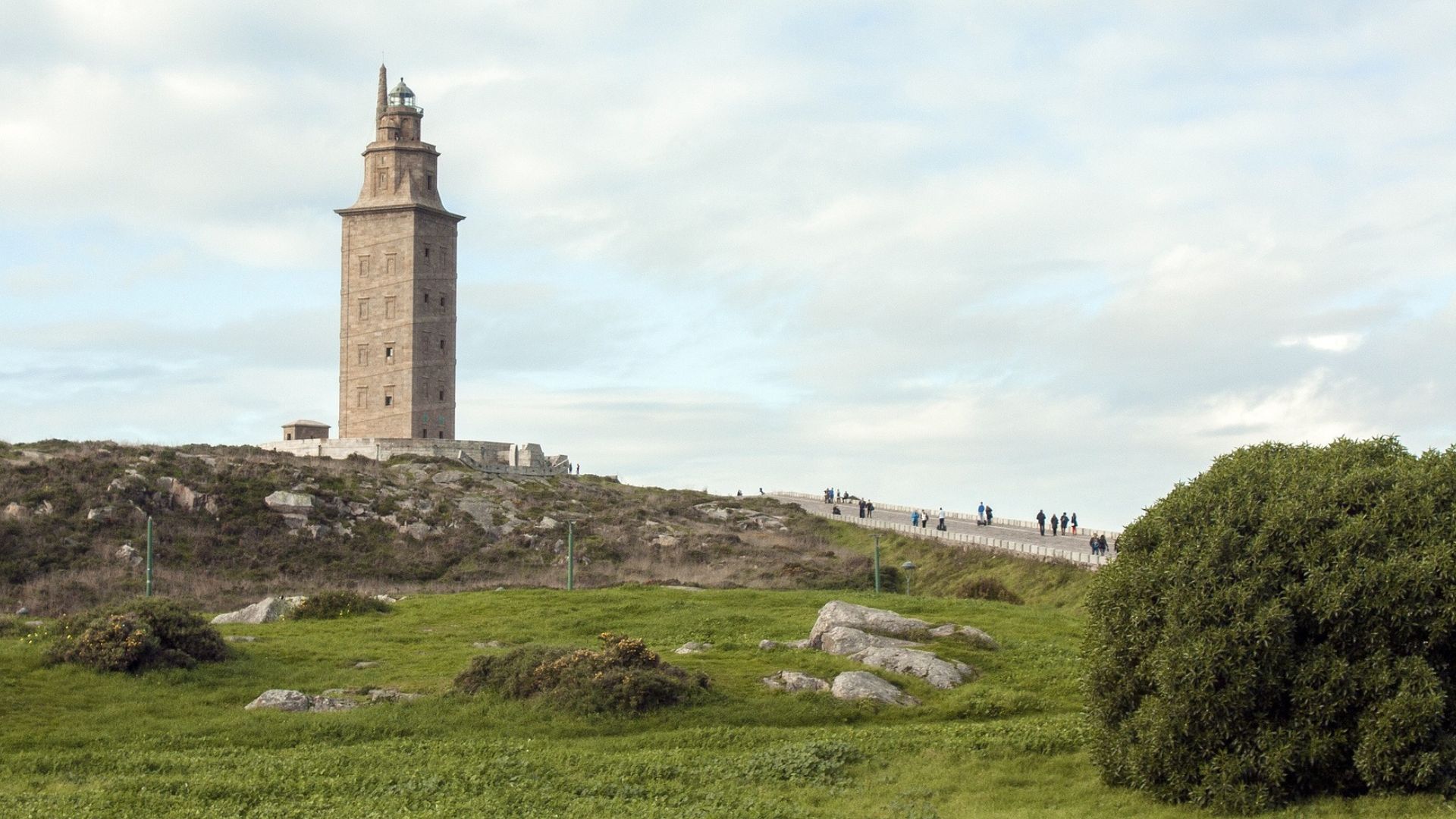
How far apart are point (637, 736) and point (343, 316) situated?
68042 mm

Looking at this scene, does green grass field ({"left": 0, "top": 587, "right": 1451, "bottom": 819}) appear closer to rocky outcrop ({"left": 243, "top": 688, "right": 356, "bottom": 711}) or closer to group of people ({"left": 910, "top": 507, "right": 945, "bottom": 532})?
rocky outcrop ({"left": 243, "top": 688, "right": 356, "bottom": 711})

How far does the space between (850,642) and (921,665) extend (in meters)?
2.17

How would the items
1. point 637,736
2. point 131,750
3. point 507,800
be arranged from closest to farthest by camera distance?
point 507,800
point 131,750
point 637,736

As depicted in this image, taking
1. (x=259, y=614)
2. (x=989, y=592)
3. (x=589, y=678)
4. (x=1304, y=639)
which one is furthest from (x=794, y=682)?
(x=989, y=592)

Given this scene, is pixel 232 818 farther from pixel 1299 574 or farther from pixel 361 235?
pixel 361 235

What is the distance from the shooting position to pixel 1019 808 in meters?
18.8

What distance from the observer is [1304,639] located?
17609mm

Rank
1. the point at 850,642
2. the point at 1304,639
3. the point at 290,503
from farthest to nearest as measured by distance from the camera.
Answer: the point at 290,503 → the point at 850,642 → the point at 1304,639

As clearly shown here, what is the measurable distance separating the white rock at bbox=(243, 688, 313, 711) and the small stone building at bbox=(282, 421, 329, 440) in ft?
206

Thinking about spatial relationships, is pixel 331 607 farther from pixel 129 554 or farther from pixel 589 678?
pixel 129 554

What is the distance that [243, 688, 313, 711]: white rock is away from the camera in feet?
81.7

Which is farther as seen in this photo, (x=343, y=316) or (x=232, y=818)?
(x=343, y=316)

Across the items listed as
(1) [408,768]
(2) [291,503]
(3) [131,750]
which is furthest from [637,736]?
(2) [291,503]

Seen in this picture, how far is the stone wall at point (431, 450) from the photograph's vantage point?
80.3 meters
